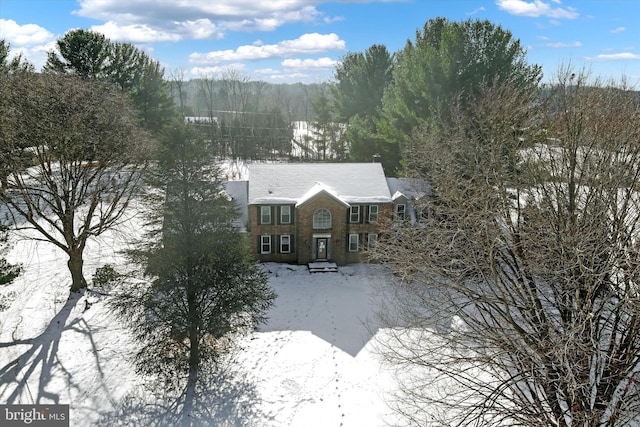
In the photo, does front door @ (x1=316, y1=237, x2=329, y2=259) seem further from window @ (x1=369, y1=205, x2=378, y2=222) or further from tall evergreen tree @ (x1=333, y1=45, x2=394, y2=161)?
tall evergreen tree @ (x1=333, y1=45, x2=394, y2=161)

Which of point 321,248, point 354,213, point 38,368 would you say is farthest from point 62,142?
point 354,213

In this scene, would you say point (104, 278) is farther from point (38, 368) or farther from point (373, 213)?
point (373, 213)

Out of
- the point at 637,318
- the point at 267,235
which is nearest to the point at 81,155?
the point at 267,235

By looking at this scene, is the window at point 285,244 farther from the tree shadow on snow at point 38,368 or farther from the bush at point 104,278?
the tree shadow on snow at point 38,368

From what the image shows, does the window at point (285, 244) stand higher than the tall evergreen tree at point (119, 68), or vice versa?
the tall evergreen tree at point (119, 68)

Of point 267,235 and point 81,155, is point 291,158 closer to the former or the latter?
point 267,235

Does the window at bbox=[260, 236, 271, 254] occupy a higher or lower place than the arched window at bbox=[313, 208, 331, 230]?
lower

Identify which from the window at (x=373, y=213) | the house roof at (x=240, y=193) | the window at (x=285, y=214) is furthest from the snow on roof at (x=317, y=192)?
the house roof at (x=240, y=193)

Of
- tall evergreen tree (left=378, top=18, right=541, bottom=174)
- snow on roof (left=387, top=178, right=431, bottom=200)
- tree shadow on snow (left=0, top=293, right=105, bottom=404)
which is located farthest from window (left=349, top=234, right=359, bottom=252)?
tree shadow on snow (left=0, top=293, right=105, bottom=404)
